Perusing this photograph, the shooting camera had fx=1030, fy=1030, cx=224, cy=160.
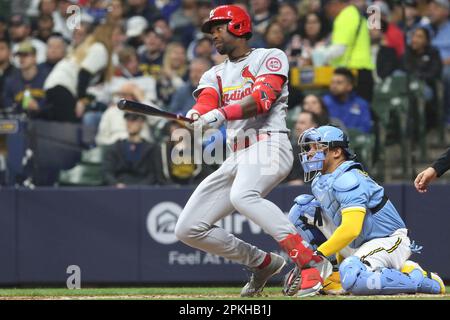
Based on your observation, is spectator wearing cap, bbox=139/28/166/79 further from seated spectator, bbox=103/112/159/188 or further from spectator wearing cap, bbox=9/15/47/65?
seated spectator, bbox=103/112/159/188

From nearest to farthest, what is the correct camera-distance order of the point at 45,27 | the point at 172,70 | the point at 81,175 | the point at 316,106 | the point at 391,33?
1. the point at 316,106
2. the point at 81,175
3. the point at 391,33
4. the point at 172,70
5. the point at 45,27

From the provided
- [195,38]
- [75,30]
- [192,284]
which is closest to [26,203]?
[192,284]

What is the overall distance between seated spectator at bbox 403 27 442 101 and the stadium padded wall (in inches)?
93.9

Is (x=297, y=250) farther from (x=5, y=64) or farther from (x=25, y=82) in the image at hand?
(x=5, y=64)

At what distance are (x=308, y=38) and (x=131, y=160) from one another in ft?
10.1

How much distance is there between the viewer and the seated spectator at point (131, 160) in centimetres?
1186

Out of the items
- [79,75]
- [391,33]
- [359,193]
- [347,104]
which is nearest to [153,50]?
[79,75]

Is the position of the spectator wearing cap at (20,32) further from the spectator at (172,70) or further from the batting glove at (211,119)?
the batting glove at (211,119)

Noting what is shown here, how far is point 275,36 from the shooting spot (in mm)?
13281

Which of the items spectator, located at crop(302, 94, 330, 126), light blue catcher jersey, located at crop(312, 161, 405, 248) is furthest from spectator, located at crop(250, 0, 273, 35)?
light blue catcher jersey, located at crop(312, 161, 405, 248)

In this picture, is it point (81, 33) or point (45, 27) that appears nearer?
point (81, 33)

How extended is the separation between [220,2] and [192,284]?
14.3ft

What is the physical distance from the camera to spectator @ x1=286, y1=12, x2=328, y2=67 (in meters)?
13.1
